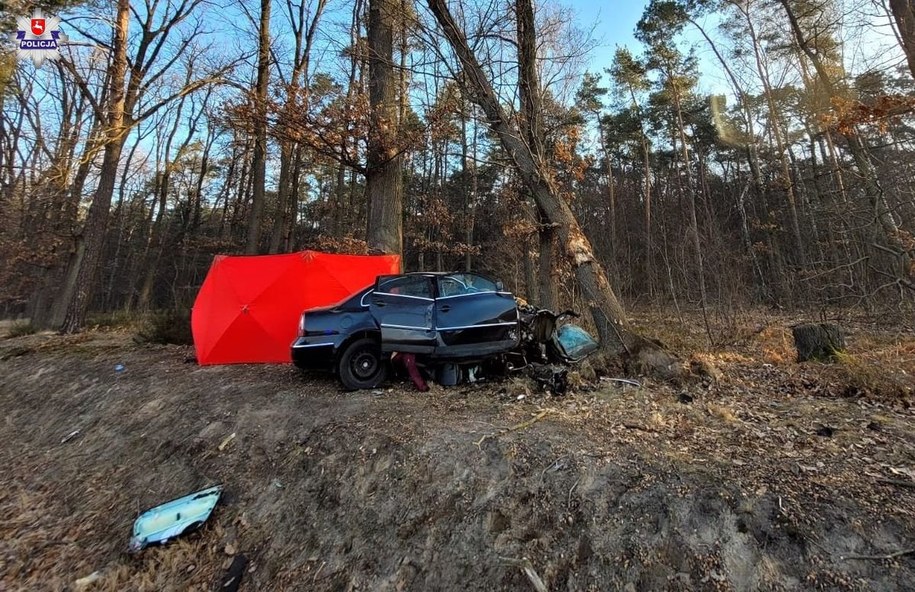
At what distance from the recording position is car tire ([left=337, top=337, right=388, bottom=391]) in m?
6.39

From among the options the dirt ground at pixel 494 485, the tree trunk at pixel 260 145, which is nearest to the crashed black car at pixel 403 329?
the dirt ground at pixel 494 485

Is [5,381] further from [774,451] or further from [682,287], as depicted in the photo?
[682,287]

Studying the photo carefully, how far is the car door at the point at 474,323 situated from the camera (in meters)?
6.34

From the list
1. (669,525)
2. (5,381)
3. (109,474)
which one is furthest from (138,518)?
(5,381)

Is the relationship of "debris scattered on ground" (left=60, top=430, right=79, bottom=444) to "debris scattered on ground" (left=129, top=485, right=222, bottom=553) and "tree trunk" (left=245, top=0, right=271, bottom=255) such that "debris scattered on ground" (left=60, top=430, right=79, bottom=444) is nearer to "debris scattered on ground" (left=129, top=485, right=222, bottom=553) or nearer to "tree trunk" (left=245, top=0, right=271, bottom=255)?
"debris scattered on ground" (left=129, top=485, right=222, bottom=553)

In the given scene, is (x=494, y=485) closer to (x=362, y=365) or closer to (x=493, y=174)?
(x=362, y=365)

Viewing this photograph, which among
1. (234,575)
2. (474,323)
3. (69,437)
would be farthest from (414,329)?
(69,437)

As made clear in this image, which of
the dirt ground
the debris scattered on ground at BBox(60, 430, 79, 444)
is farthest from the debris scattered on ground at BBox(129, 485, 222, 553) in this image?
the debris scattered on ground at BBox(60, 430, 79, 444)

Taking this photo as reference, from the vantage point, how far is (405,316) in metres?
6.36

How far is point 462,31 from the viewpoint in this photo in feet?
27.1

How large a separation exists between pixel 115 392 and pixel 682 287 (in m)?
13.6

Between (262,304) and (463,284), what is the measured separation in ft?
13.2

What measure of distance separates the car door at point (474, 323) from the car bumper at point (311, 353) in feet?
4.96

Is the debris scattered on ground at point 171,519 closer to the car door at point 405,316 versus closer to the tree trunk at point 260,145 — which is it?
the car door at point 405,316
